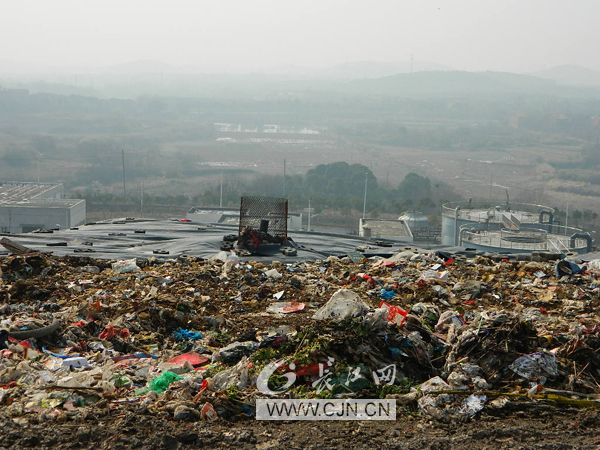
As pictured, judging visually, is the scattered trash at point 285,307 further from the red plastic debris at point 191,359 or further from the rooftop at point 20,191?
the rooftop at point 20,191

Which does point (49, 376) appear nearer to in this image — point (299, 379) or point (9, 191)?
point (299, 379)

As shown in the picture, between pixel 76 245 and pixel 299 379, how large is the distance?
19.3ft

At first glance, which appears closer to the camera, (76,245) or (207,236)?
(76,245)

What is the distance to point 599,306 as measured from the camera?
236 inches

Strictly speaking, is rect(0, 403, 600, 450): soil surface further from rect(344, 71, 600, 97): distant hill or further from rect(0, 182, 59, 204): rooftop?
rect(344, 71, 600, 97): distant hill

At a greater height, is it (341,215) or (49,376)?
(49,376)

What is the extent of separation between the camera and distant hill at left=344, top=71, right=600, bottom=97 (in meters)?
125

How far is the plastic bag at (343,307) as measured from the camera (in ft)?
15.6

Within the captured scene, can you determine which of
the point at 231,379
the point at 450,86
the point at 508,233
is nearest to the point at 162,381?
the point at 231,379

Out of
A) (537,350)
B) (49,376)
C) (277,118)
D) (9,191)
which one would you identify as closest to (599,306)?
(537,350)

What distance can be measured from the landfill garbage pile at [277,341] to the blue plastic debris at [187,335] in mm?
16

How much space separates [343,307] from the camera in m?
4.93

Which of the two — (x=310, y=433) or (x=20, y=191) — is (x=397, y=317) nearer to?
(x=310, y=433)

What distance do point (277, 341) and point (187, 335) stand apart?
3.71 feet
